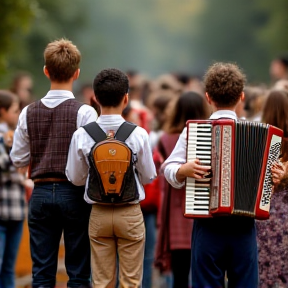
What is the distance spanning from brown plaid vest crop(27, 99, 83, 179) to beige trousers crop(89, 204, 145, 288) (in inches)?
19.3

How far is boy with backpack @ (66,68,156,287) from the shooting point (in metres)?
9.04

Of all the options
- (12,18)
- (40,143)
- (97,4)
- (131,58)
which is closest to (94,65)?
(97,4)

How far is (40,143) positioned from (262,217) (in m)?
1.87

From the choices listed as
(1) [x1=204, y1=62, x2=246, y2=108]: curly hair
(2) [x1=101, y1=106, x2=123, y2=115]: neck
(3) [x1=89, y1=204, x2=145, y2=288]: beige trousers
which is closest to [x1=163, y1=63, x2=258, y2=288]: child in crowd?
(1) [x1=204, y1=62, x2=246, y2=108]: curly hair

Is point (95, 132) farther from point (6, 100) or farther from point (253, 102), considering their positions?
point (253, 102)

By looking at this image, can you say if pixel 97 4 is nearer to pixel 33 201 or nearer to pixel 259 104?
pixel 259 104

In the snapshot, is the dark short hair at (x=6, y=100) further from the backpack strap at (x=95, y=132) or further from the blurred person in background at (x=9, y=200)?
the backpack strap at (x=95, y=132)

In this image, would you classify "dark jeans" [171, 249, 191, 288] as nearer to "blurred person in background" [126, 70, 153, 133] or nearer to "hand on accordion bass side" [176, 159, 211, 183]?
"blurred person in background" [126, 70, 153, 133]

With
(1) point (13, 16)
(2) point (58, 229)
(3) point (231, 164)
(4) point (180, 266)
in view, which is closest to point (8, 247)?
(4) point (180, 266)

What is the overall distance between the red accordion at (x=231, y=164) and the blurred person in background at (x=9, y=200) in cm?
285

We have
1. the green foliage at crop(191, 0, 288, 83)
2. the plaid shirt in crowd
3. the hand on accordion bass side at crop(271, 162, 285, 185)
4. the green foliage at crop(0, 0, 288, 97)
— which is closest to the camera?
the hand on accordion bass side at crop(271, 162, 285, 185)

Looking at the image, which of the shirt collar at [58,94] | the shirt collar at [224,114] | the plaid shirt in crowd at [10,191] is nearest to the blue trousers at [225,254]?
the shirt collar at [224,114]

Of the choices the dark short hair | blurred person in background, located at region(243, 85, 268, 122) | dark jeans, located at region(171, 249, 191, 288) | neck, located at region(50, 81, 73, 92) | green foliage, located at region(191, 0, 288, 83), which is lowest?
dark jeans, located at region(171, 249, 191, 288)

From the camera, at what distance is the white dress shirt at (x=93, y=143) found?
916 cm
